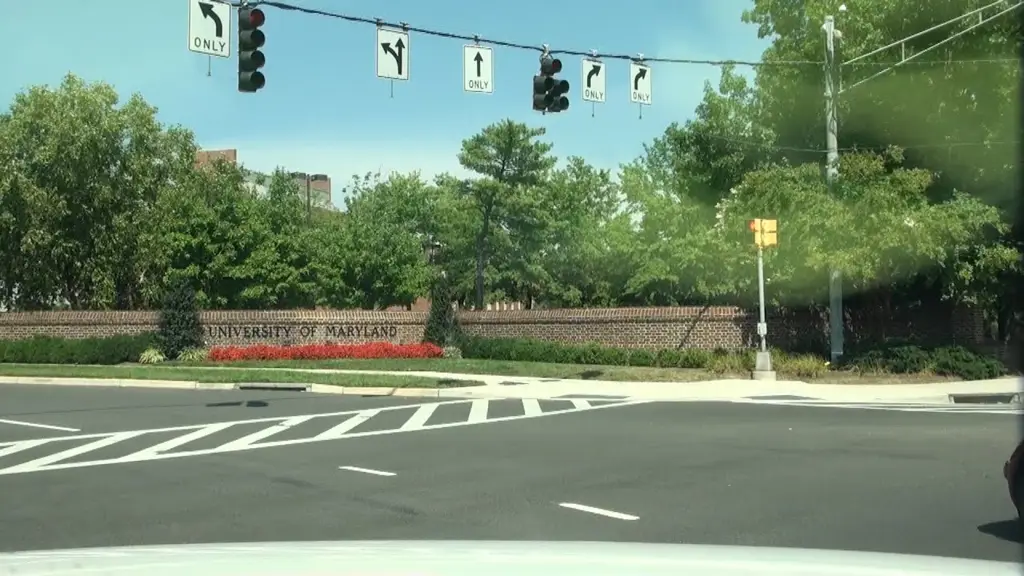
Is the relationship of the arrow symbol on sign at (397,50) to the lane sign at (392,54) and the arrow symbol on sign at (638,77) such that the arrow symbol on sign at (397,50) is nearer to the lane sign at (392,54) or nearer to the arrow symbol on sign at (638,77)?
the lane sign at (392,54)

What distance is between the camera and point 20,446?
13180 mm

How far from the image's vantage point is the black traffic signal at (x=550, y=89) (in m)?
16.6

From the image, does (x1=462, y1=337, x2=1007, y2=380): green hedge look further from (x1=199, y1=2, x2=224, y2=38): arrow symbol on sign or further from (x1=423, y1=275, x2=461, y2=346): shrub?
(x1=199, y1=2, x2=224, y2=38): arrow symbol on sign

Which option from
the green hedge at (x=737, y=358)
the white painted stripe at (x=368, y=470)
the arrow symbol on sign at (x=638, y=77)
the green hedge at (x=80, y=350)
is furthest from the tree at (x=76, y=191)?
the white painted stripe at (x=368, y=470)

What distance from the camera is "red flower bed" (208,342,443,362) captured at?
31.9 m

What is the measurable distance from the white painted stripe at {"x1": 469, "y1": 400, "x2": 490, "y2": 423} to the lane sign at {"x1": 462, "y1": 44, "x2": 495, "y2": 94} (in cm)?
542

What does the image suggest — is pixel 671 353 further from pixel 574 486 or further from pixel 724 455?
pixel 574 486

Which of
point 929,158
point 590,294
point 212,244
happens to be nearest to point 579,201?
point 590,294

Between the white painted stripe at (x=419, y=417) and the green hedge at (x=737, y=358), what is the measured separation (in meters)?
9.92

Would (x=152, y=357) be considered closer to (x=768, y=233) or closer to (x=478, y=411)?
(x=478, y=411)

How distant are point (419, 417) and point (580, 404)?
3.94 m

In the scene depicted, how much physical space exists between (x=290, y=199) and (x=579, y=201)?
13531mm

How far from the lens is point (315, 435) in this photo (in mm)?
14234

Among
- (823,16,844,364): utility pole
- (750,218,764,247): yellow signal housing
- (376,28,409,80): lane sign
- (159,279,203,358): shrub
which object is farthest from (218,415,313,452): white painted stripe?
(159,279,203,358): shrub
